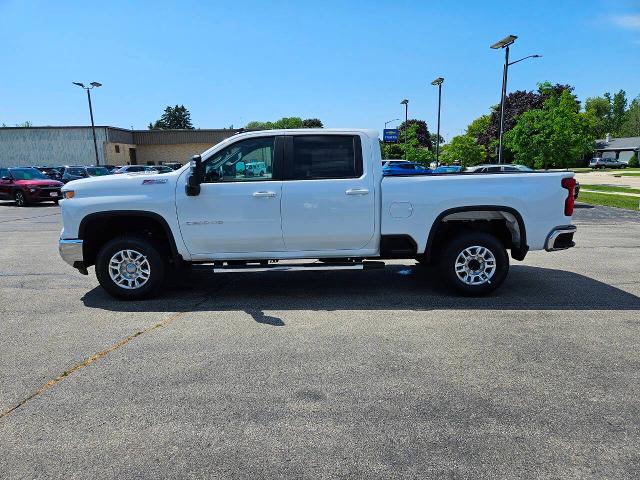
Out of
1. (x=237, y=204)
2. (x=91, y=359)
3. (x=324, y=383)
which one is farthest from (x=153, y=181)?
(x=324, y=383)

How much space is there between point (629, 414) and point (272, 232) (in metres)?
3.97

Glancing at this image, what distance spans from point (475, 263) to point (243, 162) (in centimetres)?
323

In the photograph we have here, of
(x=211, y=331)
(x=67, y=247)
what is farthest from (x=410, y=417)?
(x=67, y=247)

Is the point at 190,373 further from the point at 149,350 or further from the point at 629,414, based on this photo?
the point at 629,414

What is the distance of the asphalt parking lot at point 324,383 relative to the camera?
2.75 m

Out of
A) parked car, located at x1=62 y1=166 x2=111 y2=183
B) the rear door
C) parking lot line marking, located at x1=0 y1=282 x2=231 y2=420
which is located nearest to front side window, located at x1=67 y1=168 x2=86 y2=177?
parked car, located at x1=62 y1=166 x2=111 y2=183

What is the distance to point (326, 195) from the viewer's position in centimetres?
564

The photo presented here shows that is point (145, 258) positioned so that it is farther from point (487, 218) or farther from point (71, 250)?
point (487, 218)

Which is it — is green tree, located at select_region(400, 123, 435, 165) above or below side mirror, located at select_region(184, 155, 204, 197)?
above

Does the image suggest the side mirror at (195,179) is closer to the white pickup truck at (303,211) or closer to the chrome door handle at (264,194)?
the white pickup truck at (303,211)

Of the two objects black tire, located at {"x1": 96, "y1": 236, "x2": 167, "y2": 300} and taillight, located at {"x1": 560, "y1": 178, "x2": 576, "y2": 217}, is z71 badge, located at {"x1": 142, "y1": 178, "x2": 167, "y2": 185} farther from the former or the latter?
taillight, located at {"x1": 560, "y1": 178, "x2": 576, "y2": 217}

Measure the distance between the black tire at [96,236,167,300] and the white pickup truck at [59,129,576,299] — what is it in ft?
0.04

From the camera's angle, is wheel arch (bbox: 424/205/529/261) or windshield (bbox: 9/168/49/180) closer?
wheel arch (bbox: 424/205/529/261)

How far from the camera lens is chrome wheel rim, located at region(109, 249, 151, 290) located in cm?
582
